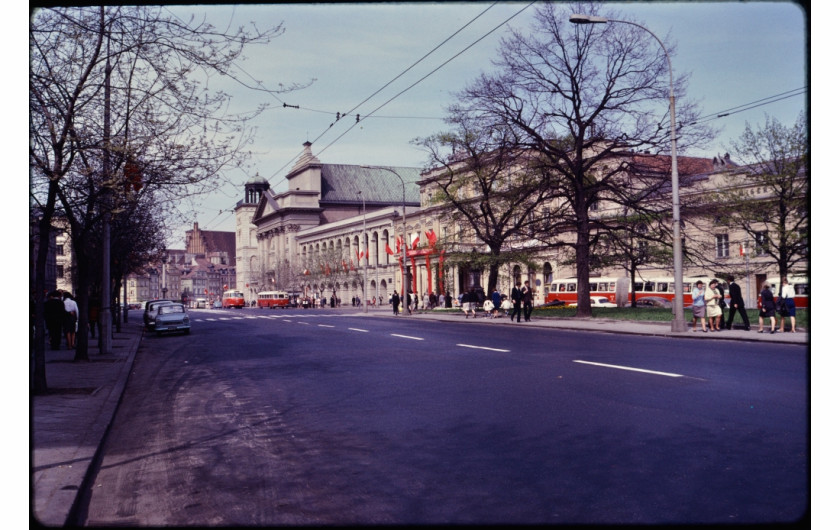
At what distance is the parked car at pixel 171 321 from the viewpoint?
3406 cm

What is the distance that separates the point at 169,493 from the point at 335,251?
4127 inches

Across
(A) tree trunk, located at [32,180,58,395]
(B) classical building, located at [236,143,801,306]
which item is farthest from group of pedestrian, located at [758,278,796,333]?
(A) tree trunk, located at [32,180,58,395]

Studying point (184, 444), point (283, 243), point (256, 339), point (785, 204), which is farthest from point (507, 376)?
point (283, 243)

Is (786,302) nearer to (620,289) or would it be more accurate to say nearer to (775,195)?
(775,195)

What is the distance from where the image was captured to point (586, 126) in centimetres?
3547

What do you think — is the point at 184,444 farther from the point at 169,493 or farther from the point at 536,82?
the point at 536,82

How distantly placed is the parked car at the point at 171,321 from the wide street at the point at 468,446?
65.4 feet

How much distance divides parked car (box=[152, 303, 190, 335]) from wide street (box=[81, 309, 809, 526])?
19.9 meters

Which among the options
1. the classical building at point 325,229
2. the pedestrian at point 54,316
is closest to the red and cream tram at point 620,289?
the classical building at point 325,229

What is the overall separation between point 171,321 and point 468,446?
95.0ft

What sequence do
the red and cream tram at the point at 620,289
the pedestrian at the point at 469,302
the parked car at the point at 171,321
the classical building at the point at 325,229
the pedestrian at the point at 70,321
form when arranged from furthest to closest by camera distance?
the classical building at the point at 325,229 < the red and cream tram at the point at 620,289 < the pedestrian at the point at 469,302 < the parked car at the point at 171,321 < the pedestrian at the point at 70,321

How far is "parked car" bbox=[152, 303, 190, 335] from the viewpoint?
112ft

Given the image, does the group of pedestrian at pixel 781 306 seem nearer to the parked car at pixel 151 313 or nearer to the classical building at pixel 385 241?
the classical building at pixel 385 241

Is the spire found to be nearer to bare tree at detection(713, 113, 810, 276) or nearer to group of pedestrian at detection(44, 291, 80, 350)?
bare tree at detection(713, 113, 810, 276)
